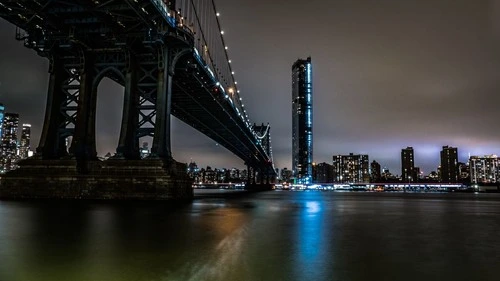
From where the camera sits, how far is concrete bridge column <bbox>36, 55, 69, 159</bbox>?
3728cm

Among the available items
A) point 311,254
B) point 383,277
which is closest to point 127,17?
point 311,254

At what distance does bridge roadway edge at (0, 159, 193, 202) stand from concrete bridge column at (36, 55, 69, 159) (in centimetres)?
224

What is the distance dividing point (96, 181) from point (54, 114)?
8.77m

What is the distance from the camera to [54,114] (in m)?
38.1

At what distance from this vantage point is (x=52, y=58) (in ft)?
126

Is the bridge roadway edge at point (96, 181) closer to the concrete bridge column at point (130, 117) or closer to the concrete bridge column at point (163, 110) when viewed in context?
the concrete bridge column at point (163, 110)

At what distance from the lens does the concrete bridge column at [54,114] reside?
3728 centimetres

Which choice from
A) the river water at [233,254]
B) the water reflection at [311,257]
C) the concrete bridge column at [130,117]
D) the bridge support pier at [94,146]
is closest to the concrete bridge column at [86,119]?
the bridge support pier at [94,146]

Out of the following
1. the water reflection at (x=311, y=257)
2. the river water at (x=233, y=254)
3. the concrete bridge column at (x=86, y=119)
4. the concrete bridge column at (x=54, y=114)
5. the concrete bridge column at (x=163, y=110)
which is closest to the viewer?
the river water at (x=233, y=254)

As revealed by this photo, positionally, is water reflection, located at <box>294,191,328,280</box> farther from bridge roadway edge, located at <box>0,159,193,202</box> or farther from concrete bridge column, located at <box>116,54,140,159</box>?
concrete bridge column, located at <box>116,54,140,159</box>

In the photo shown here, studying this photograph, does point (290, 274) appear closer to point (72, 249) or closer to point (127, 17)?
point (72, 249)

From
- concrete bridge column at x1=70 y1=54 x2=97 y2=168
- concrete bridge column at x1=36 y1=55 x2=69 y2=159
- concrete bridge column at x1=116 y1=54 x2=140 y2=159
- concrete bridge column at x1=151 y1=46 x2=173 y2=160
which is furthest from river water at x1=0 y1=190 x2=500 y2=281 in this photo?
concrete bridge column at x1=36 y1=55 x2=69 y2=159

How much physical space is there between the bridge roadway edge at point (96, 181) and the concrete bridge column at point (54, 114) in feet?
7.35

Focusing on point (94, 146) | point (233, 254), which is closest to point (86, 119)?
point (94, 146)
